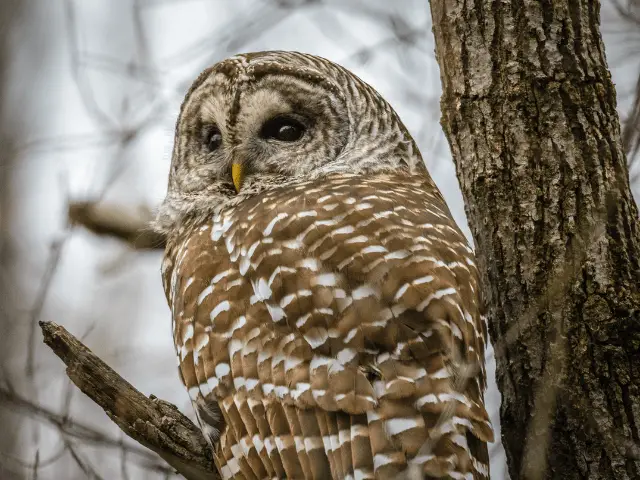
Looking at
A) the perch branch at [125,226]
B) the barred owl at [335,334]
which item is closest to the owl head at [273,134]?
the perch branch at [125,226]

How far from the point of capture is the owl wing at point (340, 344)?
2.66m

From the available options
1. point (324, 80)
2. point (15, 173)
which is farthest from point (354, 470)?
point (15, 173)

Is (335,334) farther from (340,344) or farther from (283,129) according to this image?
(283,129)

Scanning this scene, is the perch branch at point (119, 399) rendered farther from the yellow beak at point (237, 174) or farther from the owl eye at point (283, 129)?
the owl eye at point (283, 129)

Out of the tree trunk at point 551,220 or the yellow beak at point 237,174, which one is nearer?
the tree trunk at point 551,220

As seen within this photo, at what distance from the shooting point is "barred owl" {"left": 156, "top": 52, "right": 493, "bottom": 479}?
2.66 m

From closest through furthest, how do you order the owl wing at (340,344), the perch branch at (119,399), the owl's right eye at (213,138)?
the owl wing at (340,344) < the perch branch at (119,399) < the owl's right eye at (213,138)

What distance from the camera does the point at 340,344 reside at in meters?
2.75

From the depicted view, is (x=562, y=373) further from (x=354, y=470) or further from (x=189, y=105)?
(x=189, y=105)

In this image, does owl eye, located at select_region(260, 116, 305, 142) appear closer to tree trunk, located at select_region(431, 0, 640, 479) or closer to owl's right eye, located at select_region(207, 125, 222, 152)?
owl's right eye, located at select_region(207, 125, 222, 152)

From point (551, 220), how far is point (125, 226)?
232cm

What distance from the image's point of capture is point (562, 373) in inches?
119

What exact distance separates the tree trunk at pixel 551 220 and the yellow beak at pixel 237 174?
1.04m

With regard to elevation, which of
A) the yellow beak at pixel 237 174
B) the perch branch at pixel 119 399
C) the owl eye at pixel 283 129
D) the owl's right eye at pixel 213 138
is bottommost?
the perch branch at pixel 119 399
